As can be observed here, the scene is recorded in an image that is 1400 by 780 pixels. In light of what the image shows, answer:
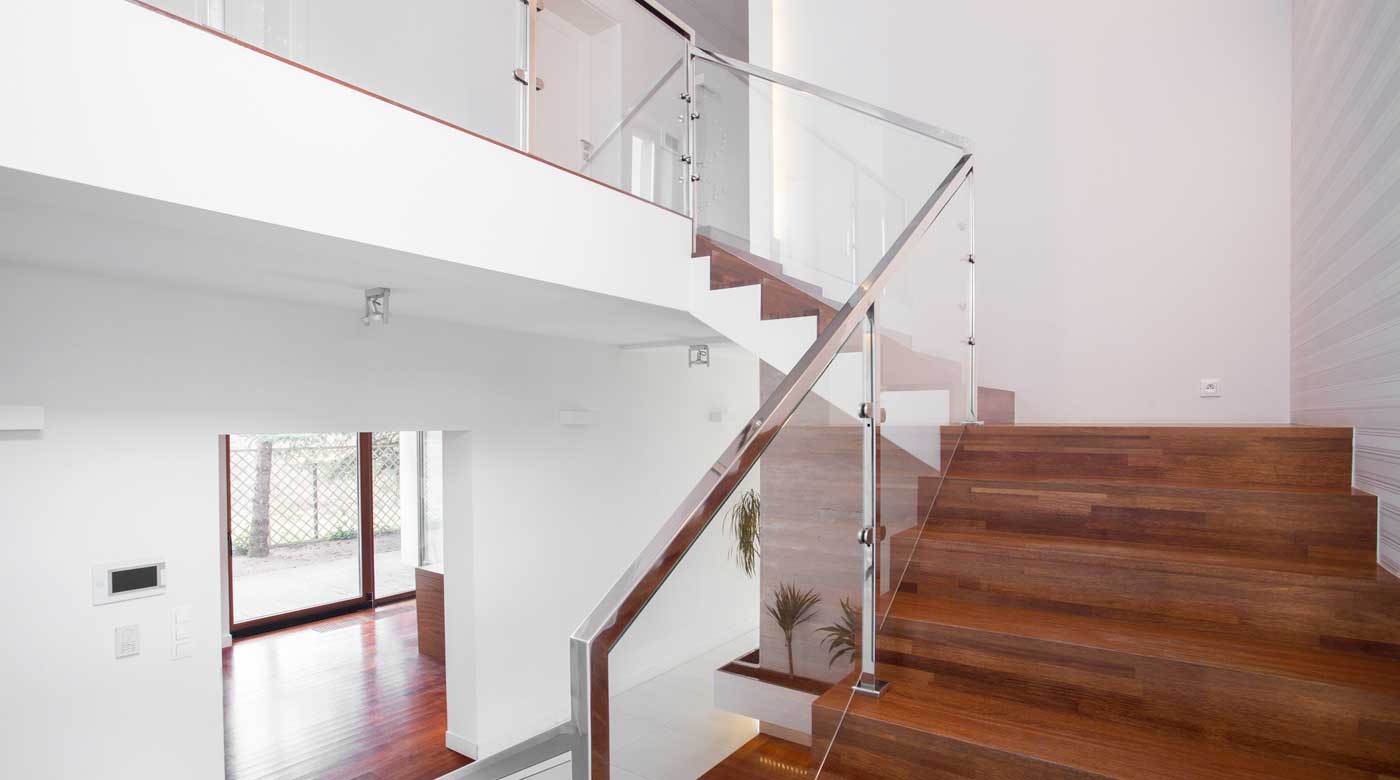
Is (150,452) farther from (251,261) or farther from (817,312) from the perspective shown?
(817,312)

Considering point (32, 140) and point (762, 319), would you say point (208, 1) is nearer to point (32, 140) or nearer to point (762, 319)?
point (32, 140)

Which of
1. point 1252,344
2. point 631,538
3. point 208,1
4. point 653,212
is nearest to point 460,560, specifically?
point 631,538

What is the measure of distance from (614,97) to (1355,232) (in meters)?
2.66

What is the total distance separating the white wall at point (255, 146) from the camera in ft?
4.88

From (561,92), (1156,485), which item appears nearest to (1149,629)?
(1156,485)

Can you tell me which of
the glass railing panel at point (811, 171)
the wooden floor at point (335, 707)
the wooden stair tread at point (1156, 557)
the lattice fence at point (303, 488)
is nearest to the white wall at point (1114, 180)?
the glass railing panel at point (811, 171)

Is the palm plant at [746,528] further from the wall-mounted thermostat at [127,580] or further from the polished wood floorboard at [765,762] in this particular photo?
the wall-mounted thermostat at [127,580]

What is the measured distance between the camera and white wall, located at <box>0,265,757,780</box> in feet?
8.95

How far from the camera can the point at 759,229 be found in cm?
440

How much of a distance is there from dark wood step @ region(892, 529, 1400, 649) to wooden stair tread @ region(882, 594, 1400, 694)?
4 centimetres

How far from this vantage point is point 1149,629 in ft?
5.64

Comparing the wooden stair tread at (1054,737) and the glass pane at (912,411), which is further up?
the glass pane at (912,411)

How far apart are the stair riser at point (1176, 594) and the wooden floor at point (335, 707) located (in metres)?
3.34

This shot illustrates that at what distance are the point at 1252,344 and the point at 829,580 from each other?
373cm
